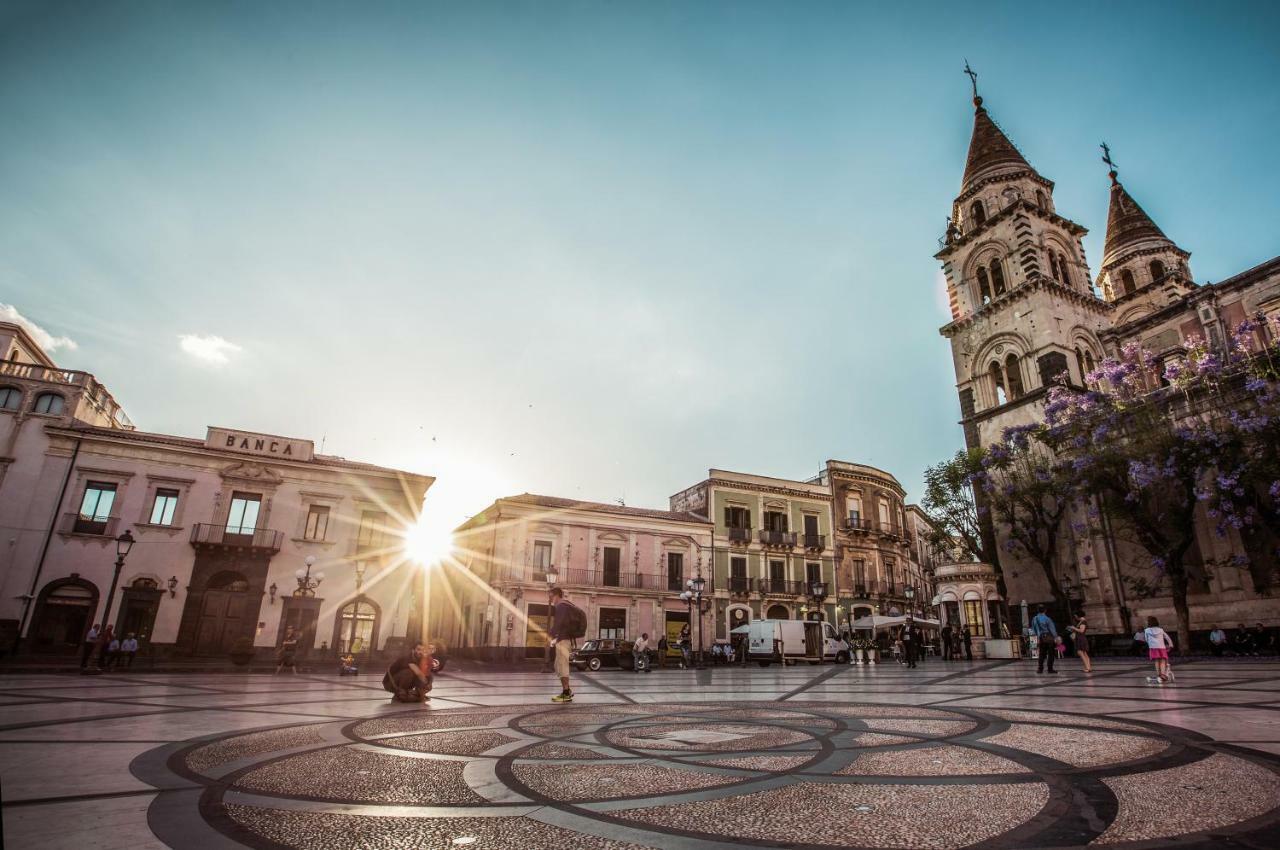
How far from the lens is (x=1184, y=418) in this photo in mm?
23547

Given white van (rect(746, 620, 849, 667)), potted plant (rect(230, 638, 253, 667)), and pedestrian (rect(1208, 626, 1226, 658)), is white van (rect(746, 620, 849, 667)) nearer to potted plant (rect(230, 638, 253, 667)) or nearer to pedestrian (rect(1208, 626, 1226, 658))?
pedestrian (rect(1208, 626, 1226, 658))

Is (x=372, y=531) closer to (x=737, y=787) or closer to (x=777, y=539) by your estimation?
(x=777, y=539)

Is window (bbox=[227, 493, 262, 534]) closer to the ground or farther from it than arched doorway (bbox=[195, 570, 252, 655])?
farther from it

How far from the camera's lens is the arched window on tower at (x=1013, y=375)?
3180 cm

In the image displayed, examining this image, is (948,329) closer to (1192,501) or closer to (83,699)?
(1192,501)

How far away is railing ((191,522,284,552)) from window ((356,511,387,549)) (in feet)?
9.74

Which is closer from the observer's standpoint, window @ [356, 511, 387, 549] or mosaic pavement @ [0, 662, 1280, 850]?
mosaic pavement @ [0, 662, 1280, 850]

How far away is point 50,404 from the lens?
2447 cm

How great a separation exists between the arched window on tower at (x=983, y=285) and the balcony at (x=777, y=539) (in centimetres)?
1756

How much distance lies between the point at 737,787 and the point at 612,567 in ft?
105

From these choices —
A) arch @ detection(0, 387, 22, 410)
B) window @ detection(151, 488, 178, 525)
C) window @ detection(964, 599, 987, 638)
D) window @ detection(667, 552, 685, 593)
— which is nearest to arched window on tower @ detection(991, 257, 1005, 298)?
window @ detection(964, 599, 987, 638)

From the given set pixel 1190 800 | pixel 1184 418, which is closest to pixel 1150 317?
pixel 1184 418

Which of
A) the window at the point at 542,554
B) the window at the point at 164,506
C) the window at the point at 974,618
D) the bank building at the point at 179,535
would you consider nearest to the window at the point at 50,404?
the bank building at the point at 179,535

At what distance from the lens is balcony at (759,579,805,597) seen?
37344 millimetres
